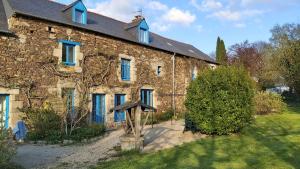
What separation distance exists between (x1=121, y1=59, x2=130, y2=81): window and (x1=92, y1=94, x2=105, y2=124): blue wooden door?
2127 millimetres

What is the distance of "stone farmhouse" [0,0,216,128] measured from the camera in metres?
13.2

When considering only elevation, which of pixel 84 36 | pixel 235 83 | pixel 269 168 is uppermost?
pixel 84 36

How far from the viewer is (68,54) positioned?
15.5 m

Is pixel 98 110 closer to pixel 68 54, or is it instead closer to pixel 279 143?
pixel 68 54

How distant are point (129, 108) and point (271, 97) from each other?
49.5 ft

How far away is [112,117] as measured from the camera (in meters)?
17.9

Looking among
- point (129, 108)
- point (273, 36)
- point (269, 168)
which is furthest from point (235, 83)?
point (273, 36)

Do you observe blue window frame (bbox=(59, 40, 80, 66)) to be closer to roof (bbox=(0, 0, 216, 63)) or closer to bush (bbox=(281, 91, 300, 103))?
roof (bbox=(0, 0, 216, 63))

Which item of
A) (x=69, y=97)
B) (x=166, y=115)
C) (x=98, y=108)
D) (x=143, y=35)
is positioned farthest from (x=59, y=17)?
(x=166, y=115)

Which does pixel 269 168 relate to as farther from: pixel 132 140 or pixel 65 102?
pixel 65 102

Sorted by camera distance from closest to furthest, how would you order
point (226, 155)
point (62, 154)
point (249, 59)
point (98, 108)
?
point (226, 155), point (62, 154), point (98, 108), point (249, 59)

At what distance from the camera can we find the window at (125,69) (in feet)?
61.8

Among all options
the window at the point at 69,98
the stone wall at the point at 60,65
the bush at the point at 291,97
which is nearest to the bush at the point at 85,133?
the window at the point at 69,98

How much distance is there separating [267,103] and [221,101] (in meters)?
11.3
